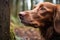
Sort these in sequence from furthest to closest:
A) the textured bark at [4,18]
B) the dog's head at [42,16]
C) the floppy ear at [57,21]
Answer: the dog's head at [42,16] → the floppy ear at [57,21] → the textured bark at [4,18]

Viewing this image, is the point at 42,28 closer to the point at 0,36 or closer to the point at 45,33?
the point at 45,33

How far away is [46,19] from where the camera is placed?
452cm

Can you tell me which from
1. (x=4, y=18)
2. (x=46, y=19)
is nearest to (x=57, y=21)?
(x=46, y=19)

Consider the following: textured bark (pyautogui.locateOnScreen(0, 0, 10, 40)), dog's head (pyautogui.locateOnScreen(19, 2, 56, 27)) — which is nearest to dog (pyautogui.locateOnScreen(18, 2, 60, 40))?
dog's head (pyautogui.locateOnScreen(19, 2, 56, 27))

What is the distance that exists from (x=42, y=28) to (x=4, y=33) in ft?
4.20

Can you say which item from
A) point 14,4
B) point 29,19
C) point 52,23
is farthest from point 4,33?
point 14,4

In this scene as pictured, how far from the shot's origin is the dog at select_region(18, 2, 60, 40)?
14.7 feet

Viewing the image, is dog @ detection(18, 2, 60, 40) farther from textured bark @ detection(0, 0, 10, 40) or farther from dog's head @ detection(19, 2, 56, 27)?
textured bark @ detection(0, 0, 10, 40)

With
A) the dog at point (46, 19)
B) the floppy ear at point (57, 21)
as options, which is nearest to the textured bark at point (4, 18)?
the dog at point (46, 19)

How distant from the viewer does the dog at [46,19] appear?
4473mm

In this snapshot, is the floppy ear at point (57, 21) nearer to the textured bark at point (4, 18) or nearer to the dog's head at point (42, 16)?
the dog's head at point (42, 16)

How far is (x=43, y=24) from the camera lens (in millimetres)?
4582

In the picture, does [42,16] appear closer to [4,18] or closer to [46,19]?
[46,19]

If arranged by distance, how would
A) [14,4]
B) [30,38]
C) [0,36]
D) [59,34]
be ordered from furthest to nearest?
[14,4], [30,38], [59,34], [0,36]
